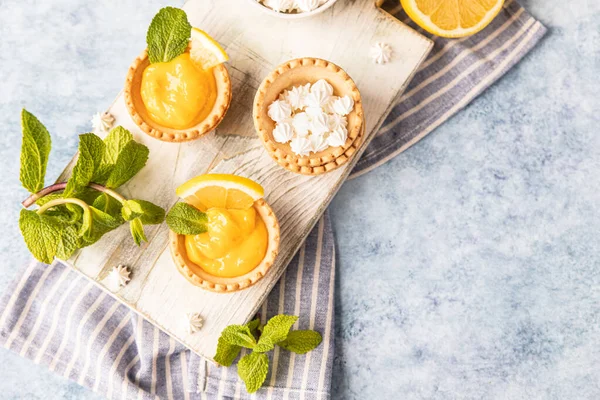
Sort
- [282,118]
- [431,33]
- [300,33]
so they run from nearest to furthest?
[282,118]
[300,33]
[431,33]

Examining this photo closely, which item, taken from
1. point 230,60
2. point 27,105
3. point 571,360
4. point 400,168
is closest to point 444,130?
point 400,168

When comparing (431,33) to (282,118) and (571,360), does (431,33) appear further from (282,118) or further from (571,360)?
(571,360)

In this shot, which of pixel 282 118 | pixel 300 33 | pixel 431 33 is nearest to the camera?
pixel 282 118

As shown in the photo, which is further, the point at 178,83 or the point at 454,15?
the point at 454,15

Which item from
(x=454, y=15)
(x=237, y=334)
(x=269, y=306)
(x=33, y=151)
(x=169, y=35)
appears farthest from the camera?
(x=269, y=306)

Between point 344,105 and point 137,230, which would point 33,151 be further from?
point 344,105

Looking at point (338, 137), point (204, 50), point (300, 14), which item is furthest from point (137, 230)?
point (300, 14)

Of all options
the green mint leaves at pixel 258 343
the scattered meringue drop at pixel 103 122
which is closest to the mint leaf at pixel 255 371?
the green mint leaves at pixel 258 343
